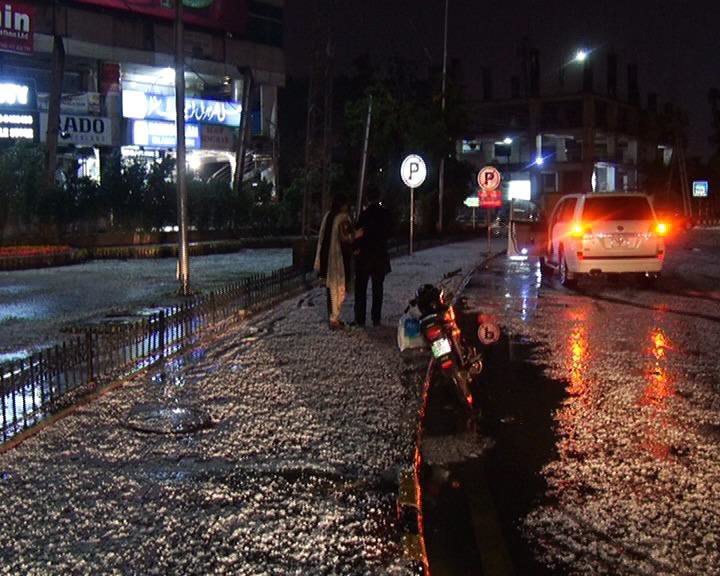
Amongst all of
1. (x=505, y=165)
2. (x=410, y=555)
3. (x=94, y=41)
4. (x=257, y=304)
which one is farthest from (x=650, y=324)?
(x=505, y=165)

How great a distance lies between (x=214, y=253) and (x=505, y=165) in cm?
5459

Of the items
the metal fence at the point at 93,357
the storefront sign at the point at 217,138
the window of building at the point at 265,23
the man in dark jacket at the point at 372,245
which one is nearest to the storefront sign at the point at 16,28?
the storefront sign at the point at 217,138

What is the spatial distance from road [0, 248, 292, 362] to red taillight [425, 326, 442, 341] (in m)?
5.22

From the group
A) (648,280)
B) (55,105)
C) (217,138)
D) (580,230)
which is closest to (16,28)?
(55,105)

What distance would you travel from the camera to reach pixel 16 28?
107ft

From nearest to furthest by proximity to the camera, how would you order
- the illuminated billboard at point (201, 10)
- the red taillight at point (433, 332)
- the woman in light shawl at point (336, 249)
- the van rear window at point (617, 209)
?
the red taillight at point (433, 332) < the woman in light shawl at point (336, 249) < the van rear window at point (617, 209) < the illuminated billboard at point (201, 10)

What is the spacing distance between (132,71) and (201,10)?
3856 millimetres

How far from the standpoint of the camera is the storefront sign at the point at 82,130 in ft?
120

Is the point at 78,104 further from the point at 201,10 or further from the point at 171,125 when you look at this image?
the point at 201,10

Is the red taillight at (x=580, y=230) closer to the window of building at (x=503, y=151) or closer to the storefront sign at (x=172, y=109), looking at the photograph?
the storefront sign at (x=172, y=109)

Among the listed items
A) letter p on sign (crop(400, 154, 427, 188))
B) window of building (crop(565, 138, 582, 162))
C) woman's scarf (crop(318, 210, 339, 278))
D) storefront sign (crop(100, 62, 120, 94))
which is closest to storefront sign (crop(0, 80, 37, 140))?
storefront sign (crop(100, 62, 120, 94))

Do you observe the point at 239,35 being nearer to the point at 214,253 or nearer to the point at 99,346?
the point at 214,253

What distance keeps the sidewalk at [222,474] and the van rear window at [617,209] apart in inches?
364

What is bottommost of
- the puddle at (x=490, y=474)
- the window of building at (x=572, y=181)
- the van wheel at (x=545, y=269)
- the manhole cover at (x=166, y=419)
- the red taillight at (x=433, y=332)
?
the puddle at (x=490, y=474)
